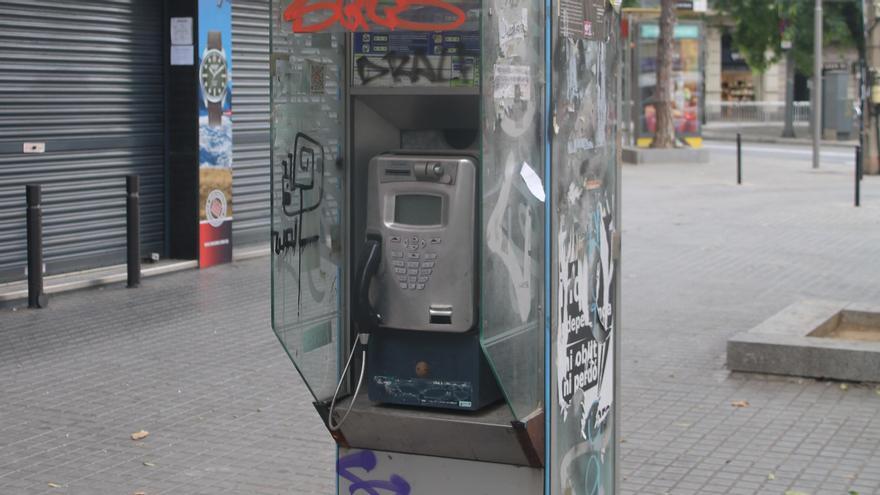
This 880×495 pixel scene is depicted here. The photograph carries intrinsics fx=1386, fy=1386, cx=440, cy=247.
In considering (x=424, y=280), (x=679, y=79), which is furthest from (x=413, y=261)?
(x=679, y=79)

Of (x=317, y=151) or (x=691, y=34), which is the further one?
(x=691, y=34)

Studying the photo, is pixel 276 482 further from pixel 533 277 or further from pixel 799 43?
pixel 799 43

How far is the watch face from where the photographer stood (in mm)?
13359

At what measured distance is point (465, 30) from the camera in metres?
4.61

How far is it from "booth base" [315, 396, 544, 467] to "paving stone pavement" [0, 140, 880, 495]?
1.67 meters

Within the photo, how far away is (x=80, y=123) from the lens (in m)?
12.4

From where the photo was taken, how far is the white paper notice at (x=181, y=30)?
1321 centimetres

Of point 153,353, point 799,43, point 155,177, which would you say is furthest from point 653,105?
point 153,353

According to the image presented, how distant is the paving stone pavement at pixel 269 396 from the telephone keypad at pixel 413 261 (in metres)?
2.12

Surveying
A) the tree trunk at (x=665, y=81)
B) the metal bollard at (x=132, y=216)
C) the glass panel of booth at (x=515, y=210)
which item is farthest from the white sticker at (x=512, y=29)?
the tree trunk at (x=665, y=81)

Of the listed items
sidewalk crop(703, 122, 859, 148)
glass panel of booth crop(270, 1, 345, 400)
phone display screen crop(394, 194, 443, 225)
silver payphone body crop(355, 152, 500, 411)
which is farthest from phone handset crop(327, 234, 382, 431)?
sidewalk crop(703, 122, 859, 148)

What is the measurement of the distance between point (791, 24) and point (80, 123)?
33373mm

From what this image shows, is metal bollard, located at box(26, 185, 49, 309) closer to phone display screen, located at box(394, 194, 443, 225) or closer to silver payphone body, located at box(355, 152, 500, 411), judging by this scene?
silver payphone body, located at box(355, 152, 500, 411)

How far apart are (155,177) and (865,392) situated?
7515 mm
